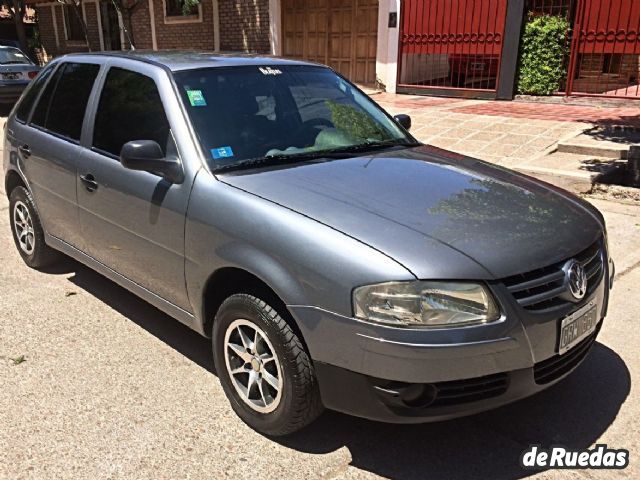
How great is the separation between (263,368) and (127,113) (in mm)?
1798

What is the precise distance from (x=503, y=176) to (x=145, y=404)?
2.29 metres

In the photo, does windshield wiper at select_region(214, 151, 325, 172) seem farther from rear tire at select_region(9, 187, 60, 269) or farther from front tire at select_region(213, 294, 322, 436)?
rear tire at select_region(9, 187, 60, 269)

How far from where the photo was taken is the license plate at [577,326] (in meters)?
2.53

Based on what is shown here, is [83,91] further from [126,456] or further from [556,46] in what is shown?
[556,46]

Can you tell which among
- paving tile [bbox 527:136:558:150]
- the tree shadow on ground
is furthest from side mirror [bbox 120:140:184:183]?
paving tile [bbox 527:136:558:150]

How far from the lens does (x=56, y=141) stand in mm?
4133

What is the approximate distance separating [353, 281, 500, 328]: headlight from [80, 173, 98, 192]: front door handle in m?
2.10

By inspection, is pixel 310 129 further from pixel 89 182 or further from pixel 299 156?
pixel 89 182

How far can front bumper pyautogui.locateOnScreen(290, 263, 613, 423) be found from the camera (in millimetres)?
2285

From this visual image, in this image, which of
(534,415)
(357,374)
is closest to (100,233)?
(357,374)

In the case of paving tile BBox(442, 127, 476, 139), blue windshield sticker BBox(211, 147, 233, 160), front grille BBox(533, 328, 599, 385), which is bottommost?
paving tile BBox(442, 127, 476, 139)

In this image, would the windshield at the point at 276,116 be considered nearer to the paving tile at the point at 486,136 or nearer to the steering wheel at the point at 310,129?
the steering wheel at the point at 310,129

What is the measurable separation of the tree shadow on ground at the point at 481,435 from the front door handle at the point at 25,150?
118 inches

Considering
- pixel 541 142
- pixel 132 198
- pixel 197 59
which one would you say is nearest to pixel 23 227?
pixel 132 198
